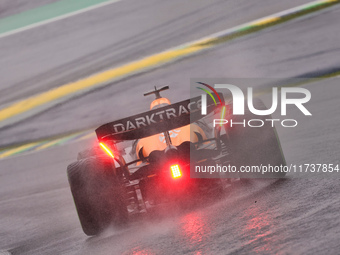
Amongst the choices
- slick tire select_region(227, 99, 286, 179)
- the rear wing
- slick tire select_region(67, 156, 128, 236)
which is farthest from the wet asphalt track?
the rear wing

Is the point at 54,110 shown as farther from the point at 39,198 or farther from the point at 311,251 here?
the point at 311,251

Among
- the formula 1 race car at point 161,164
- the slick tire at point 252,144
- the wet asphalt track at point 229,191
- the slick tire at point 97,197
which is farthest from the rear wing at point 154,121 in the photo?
the wet asphalt track at point 229,191

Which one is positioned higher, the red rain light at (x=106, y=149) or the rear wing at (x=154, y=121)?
the rear wing at (x=154, y=121)

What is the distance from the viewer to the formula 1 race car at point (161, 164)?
447 cm

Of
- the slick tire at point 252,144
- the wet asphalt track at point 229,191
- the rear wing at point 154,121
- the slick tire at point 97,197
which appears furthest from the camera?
the slick tire at point 252,144

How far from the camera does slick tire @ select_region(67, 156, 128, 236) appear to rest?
461 centimetres

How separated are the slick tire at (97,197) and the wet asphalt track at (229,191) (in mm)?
126

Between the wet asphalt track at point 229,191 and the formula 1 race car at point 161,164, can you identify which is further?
the formula 1 race car at point 161,164

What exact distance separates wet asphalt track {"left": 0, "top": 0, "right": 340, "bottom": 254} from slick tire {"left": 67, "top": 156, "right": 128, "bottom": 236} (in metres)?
0.13

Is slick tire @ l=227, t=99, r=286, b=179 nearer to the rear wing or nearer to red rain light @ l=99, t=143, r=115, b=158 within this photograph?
the rear wing

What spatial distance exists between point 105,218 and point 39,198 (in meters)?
3.78

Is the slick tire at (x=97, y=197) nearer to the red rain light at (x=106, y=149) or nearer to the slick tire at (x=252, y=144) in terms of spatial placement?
the red rain light at (x=106, y=149)

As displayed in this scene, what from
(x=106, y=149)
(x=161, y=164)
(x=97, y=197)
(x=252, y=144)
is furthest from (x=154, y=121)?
(x=252, y=144)

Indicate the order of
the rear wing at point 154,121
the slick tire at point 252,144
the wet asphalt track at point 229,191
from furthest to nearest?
the slick tire at point 252,144
the rear wing at point 154,121
the wet asphalt track at point 229,191
